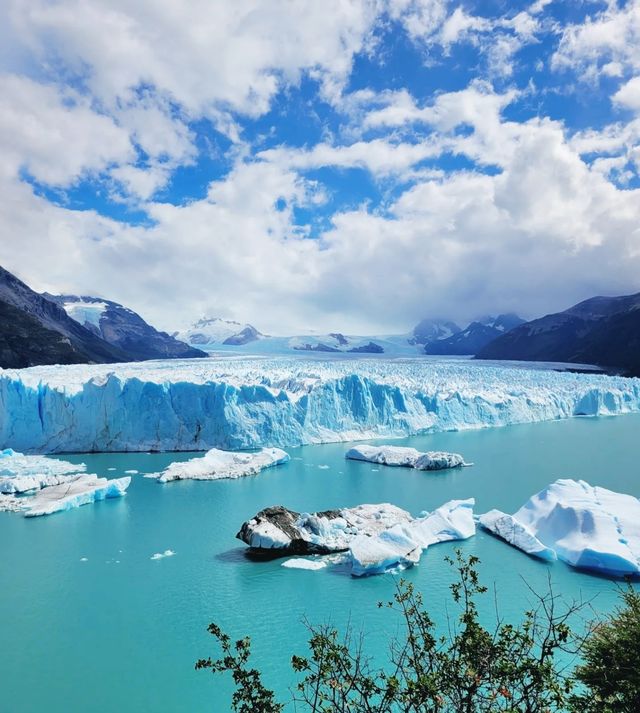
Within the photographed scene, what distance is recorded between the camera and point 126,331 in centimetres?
6256

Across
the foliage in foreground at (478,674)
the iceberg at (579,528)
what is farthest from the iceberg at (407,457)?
the foliage in foreground at (478,674)

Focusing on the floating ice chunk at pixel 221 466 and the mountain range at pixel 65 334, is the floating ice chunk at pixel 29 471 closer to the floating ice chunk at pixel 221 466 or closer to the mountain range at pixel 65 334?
the floating ice chunk at pixel 221 466

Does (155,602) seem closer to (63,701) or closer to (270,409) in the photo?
(63,701)

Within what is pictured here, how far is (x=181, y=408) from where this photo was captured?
17328 millimetres

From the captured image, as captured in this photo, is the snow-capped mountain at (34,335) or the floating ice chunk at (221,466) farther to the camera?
the snow-capped mountain at (34,335)

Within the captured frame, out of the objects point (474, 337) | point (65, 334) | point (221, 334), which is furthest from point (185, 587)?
point (221, 334)

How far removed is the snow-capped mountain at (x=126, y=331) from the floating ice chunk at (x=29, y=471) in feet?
135

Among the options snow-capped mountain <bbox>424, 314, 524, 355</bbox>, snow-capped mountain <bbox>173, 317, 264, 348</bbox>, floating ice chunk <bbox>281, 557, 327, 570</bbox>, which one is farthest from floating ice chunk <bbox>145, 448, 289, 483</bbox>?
snow-capped mountain <bbox>173, 317, 264, 348</bbox>

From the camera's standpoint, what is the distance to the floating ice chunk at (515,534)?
27.9ft

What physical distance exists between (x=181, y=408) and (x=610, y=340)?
129 feet

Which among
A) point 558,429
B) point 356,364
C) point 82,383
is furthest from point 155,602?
point 356,364

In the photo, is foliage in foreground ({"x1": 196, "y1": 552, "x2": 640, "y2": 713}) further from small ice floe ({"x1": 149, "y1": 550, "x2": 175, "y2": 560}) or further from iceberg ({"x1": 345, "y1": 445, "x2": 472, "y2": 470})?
iceberg ({"x1": 345, "y1": 445, "x2": 472, "y2": 470})

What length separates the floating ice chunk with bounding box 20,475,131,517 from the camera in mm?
11203

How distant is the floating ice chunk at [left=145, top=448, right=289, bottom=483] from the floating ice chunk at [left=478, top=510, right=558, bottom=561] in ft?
21.6
